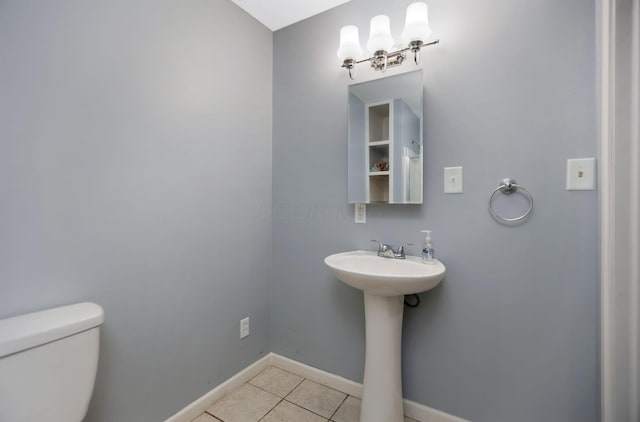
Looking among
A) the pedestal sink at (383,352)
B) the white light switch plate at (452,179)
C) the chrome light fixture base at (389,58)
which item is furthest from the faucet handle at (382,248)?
the chrome light fixture base at (389,58)

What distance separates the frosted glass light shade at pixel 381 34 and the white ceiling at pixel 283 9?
39 centimetres

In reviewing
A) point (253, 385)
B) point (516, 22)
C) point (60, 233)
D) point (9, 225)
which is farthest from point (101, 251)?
point (516, 22)

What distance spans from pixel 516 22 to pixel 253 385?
2313mm

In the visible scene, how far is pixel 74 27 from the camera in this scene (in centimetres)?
97

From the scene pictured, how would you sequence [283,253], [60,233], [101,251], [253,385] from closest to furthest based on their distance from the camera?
1. [60,233]
2. [101,251]
3. [253,385]
4. [283,253]

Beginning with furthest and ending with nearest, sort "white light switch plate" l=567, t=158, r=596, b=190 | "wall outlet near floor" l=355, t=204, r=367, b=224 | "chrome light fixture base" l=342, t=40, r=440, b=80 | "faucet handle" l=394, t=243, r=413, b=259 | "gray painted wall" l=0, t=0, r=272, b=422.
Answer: "wall outlet near floor" l=355, t=204, r=367, b=224, "faucet handle" l=394, t=243, r=413, b=259, "chrome light fixture base" l=342, t=40, r=440, b=80, "white light switch plate" l=567, t=158, r=596, b=190, "gray painted wall" l=0, t=0, r=272, b=422

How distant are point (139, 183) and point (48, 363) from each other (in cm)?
68

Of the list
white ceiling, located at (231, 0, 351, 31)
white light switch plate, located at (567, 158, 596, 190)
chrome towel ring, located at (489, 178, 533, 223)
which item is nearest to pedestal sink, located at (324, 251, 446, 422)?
chrome towel ring, located at (489, 178, 533, 223)

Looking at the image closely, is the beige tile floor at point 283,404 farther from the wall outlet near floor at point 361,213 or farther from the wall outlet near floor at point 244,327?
the wall outlet near floor at point 361,213

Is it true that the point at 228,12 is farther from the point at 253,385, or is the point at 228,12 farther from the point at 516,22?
the point at 253,385

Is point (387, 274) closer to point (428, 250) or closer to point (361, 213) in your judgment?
point (428, 250)

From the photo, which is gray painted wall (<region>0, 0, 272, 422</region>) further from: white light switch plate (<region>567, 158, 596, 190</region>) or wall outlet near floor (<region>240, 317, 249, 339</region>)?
white light switch plate (<region>567, 158, 596, 190</region>)

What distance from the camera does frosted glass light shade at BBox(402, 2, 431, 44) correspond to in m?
1.22

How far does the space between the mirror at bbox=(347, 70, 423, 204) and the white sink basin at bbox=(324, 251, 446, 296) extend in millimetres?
308
